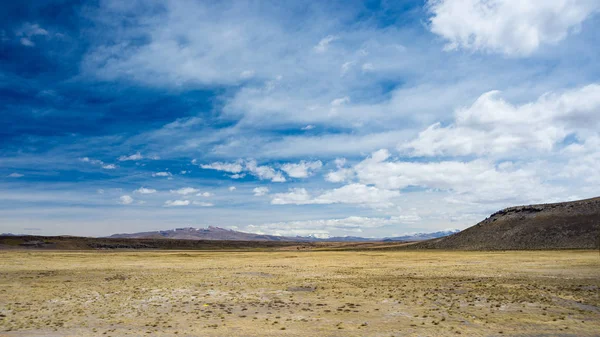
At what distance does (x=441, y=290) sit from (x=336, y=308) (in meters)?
9.59

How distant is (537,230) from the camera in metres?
102

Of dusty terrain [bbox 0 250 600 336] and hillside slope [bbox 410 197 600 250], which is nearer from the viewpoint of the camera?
dusty terrain [bbox 0 250 600 336]

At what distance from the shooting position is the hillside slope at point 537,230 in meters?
91.3

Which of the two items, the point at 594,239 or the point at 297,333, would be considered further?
the point at 594,239

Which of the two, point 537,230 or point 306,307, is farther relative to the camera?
point 537,230

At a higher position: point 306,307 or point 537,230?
point 537,230

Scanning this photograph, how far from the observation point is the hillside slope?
3595 inches

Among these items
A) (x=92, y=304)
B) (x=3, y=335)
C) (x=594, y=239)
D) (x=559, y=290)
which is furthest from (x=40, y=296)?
(x=594, y=239)

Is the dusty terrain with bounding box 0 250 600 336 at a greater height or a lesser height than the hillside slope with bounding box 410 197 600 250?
lesser

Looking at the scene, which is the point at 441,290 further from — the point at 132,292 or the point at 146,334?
the point at 132,292

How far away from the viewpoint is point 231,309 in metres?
19.3

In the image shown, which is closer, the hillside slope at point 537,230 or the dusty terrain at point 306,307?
the dusty terrain at point 306,307

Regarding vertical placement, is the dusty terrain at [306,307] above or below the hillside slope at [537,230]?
below

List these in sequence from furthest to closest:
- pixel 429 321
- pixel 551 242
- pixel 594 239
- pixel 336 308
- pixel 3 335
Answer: pixel 551 242 < pixel 594 239 < pixel 336 308 < pixel 429 321 < pixel 3 335
